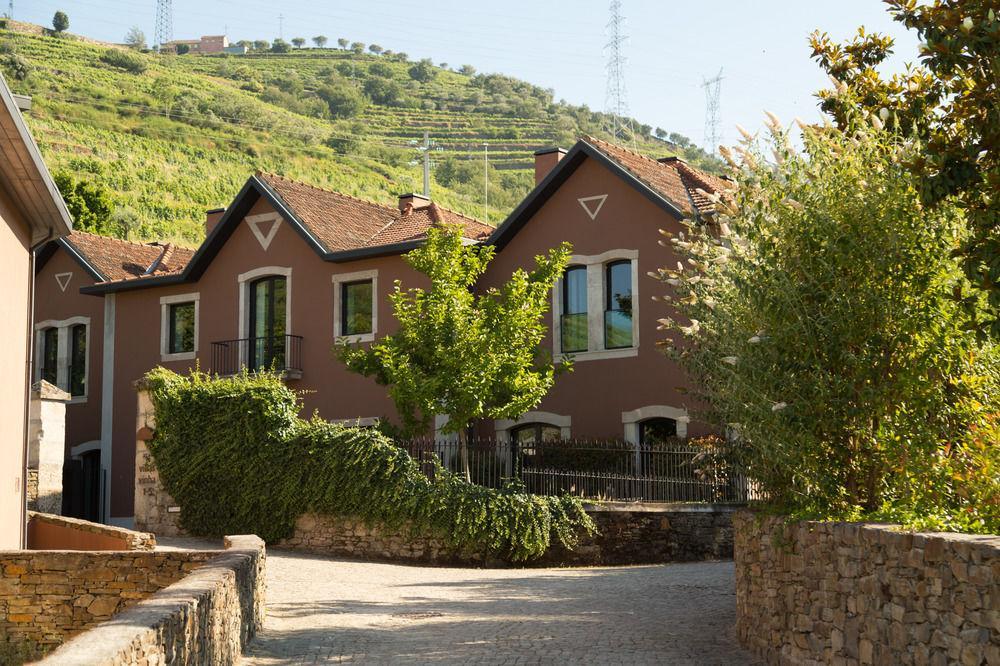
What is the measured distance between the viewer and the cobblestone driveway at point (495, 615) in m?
11.1

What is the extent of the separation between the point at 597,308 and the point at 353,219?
25.7 ft

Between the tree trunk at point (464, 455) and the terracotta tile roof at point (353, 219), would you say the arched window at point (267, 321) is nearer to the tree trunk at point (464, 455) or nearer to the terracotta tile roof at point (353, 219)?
the terracotta tile roof at point (353, 219)

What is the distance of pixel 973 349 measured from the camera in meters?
9.06

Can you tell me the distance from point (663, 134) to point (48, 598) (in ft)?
432

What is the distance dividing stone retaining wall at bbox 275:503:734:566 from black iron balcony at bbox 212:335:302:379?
7159mm

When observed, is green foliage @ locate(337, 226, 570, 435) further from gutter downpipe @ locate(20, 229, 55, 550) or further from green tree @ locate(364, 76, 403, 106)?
green tree @ locate(364, 76, 403, 106)

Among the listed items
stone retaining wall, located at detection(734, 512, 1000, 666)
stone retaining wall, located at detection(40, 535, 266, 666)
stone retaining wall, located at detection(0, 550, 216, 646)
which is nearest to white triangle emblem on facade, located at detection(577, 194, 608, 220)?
stone retaining wall, located at detection(734, 512, 1000, 666)

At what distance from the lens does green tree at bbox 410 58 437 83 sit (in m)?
138

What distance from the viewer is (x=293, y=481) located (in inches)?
830

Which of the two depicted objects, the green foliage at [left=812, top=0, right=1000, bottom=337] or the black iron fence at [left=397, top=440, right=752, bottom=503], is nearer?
the green foliage at [left=812, top=0, right=1000, bottom=337]

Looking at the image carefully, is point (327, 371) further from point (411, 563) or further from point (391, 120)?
point (391, 120)

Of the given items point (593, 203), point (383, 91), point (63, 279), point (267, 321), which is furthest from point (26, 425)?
point (383, 91)

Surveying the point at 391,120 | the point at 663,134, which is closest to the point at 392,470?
the point at 391,120

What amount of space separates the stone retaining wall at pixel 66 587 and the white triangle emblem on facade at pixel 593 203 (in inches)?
579
